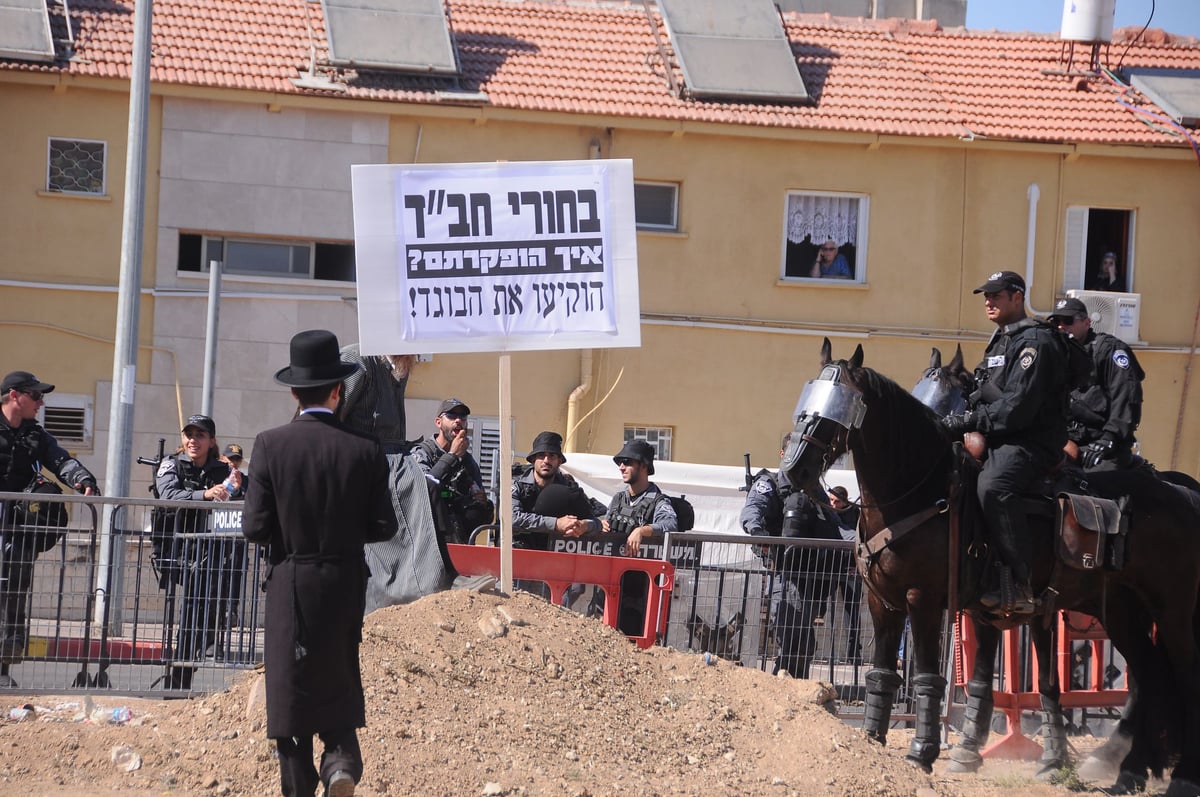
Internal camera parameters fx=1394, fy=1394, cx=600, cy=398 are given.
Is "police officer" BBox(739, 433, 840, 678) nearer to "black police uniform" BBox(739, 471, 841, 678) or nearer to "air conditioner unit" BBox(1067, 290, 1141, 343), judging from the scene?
"black police uniform" BBox(739, 471, 841, 678)

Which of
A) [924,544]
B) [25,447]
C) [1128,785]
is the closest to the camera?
[924,544]

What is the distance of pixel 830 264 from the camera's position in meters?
21.3

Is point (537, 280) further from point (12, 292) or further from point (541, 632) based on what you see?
point (12, 292)

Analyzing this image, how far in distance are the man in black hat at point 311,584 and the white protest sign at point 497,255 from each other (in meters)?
2.74

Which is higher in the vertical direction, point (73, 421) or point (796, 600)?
point (73, 421)

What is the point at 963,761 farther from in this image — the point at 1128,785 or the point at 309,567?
the point at 309,567

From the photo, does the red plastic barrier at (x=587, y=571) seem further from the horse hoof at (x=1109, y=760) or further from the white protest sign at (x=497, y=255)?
the horse hoof at (x=1109, y=760)

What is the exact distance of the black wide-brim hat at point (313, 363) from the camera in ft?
20.7

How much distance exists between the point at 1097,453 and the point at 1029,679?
2374 mm

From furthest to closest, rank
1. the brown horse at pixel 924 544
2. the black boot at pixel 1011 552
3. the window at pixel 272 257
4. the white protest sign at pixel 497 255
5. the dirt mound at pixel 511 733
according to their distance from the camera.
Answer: the window at pixel 272 257, the white protest sign at pixel 497 255, the black boot at pixel 1011 552, the brown horse at pixel 924 544, the dirt mound at pixel 511 733

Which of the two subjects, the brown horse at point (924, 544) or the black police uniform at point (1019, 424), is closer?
the brown horse at point (924, 544)

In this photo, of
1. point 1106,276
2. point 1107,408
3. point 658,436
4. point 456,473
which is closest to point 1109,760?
point 1107,408

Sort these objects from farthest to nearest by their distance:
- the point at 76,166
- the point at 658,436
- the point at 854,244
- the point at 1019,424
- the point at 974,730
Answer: the point at 854,244 < the point at 658,436 < the point at 76,166 < the point at 974,730 < the point at 1019,424

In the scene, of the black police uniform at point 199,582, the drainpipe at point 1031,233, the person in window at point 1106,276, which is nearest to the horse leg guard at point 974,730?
the black police uniform at point 199,582
